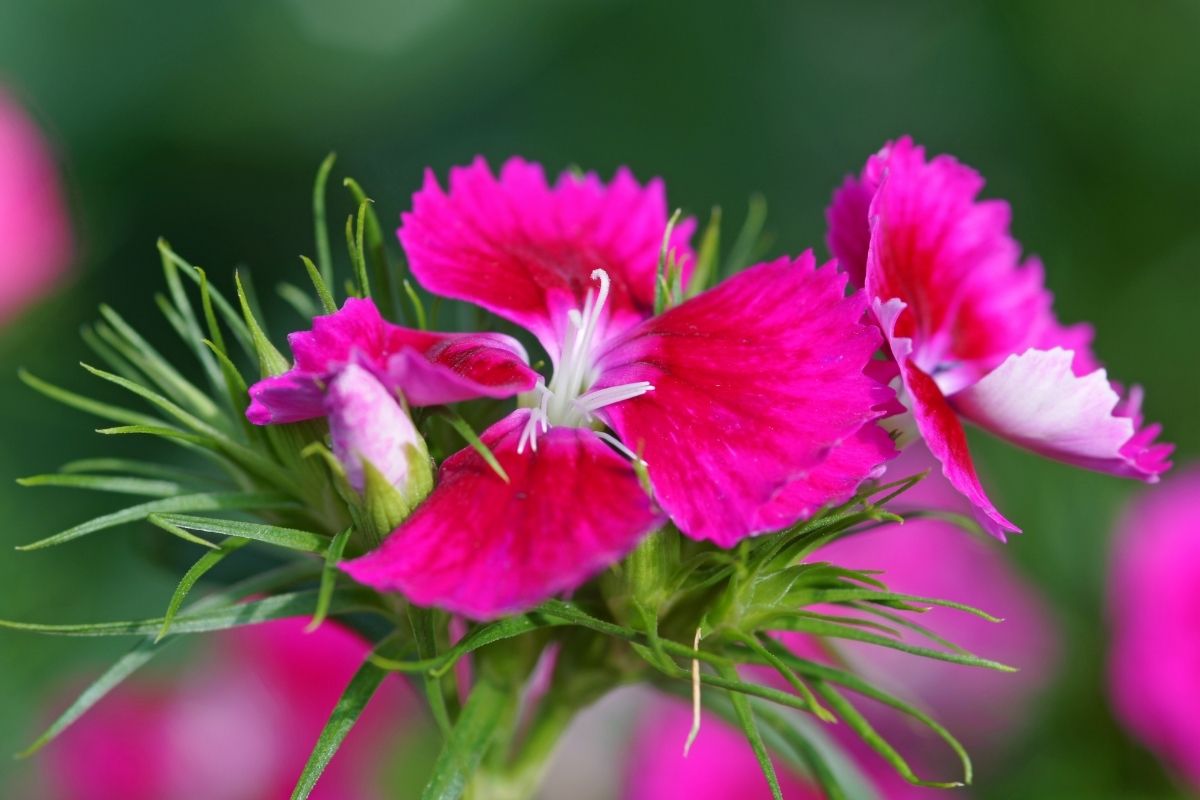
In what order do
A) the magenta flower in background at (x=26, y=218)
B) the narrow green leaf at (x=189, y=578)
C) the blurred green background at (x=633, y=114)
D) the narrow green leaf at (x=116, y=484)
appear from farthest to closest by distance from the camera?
1. the blurred green background at (x=633, y=114)
2. the magenta flower in background at (x=26, y=218)
3. the narrow green leaf at (x=116, y=484)
4. the narrow green leaf at (x=189, y=578)

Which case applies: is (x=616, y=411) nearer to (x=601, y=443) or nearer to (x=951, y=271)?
(x=601, y=443)

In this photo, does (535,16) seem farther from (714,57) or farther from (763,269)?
(763,269)

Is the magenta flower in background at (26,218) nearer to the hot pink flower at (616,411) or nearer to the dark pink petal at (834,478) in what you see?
the hot pink flower at (616,411)

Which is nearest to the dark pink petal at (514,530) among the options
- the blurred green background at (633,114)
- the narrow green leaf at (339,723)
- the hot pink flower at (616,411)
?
the hot pink flower at (616,411)

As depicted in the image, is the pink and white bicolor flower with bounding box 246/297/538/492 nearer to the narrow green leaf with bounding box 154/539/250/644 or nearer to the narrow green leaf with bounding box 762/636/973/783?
the narrow green leaf with bounding box 154/539/250/644

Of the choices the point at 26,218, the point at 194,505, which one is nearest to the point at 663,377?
the point at 194,505

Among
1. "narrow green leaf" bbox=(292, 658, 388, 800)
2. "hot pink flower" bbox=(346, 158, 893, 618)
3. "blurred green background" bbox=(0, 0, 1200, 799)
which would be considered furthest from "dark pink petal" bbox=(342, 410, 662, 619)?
"blurred green background" bbox=(0, 0, 1200, 799)
